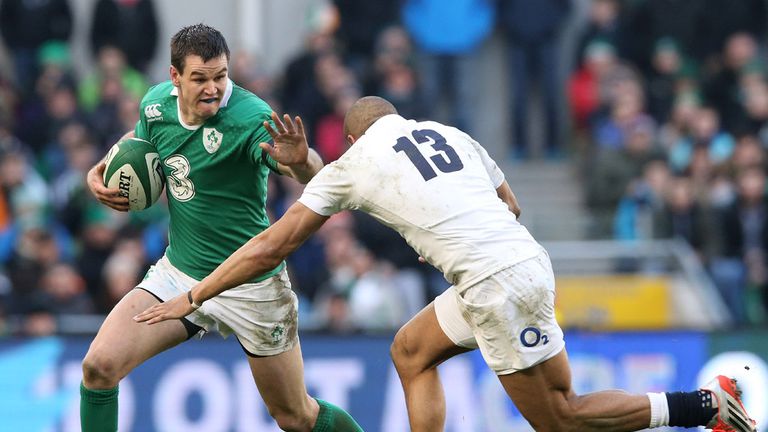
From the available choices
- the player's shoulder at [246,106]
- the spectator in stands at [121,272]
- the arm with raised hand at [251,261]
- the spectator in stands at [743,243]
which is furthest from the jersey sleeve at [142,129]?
the spectator in stands at [743,243]

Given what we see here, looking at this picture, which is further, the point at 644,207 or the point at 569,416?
the point at 644,207

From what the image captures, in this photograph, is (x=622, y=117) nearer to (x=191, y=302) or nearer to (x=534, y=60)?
(x=534, y=60)

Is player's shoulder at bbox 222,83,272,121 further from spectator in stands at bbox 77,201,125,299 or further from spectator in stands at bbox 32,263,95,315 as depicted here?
spectator in stands at bbox 77,201,125,299

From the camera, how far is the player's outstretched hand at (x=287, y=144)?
325 inches

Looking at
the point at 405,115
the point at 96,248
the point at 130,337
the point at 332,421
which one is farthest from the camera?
the point at 405,115

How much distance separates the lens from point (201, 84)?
8.50 meters

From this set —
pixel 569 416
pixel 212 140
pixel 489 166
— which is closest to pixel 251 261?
pixel 212 140

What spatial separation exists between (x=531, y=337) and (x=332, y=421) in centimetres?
158

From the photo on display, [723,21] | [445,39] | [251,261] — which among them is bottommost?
[251,261]

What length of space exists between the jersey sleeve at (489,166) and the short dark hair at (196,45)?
1505mm

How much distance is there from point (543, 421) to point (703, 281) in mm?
7213

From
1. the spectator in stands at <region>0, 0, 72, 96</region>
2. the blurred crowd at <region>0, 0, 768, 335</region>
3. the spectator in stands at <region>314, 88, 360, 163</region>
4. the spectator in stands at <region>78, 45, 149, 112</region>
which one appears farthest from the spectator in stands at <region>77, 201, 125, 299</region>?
the spectator in stands at <region>0, 0, 72, 96</region>

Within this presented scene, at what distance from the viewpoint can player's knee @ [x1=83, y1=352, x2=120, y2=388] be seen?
8.37m

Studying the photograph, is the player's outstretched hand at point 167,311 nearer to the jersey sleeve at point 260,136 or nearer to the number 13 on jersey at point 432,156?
the jersey sleeve at point 260,136
